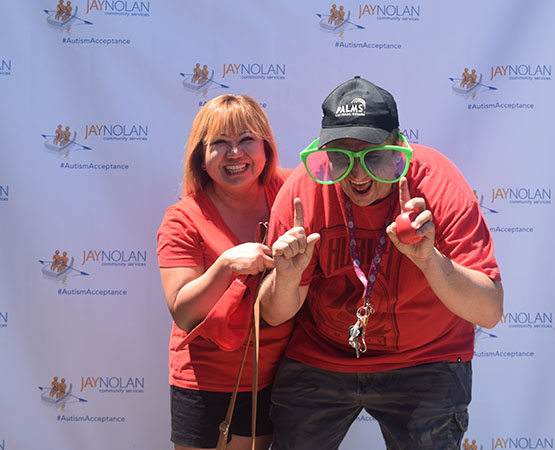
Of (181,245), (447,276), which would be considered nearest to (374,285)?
(447,276)

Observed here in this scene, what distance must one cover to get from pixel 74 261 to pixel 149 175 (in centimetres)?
51

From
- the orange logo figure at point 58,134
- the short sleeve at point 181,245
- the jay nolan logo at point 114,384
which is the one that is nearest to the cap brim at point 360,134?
the short sleeve at point 181,245

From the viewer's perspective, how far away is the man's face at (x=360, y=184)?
1.66m

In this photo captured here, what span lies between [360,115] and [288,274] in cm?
49

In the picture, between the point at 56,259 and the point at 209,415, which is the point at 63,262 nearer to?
the point at 56,259

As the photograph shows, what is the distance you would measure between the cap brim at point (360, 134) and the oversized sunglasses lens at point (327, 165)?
0.05 m

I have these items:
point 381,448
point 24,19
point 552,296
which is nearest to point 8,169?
point 24,19

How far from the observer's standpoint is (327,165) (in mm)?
1714

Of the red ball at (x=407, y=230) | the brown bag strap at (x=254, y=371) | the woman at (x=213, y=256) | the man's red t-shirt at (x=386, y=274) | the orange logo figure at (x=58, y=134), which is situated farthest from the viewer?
the orange logo figure at (x=58, y=134)

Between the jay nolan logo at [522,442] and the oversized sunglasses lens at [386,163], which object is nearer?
the oversized sunglasses lens at [386,163]

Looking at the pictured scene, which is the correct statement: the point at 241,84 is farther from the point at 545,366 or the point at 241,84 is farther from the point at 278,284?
the point at 545,366

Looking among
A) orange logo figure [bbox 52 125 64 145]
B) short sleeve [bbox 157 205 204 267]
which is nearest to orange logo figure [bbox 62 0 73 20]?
orange logo figure [bbox 52 125 64 145]

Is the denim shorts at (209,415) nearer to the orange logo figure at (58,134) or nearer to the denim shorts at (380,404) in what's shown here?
the denim shorts at (380,404)

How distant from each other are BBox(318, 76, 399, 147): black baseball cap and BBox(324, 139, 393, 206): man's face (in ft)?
0.13
